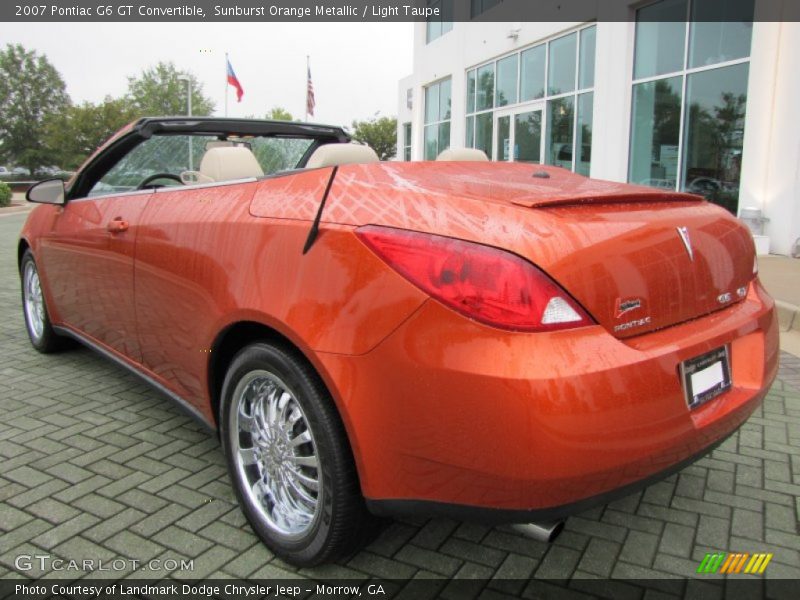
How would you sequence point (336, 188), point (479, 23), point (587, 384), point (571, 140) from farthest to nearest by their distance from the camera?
point (479, 23) → point (571, 140) → point (336, 188) → point (587, 384)

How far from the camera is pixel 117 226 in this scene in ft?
10.2

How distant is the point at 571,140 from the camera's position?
45.2ft

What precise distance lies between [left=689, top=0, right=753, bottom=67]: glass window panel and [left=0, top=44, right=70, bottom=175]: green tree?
65110mm

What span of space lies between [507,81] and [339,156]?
15112 millimetres

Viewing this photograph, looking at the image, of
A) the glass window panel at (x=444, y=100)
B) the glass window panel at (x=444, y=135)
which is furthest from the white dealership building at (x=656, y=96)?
the glass window panel at (x=444, y=135)

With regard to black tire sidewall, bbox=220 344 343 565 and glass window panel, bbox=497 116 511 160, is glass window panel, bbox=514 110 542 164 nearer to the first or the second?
glass window panel, bbox=497 116 511 160

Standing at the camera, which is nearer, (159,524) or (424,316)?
(424,316)

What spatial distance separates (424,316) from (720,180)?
9.55 metres

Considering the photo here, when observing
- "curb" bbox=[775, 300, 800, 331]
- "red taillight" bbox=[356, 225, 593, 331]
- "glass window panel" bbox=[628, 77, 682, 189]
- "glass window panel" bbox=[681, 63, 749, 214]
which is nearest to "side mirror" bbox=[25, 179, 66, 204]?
"red taillight" bbox=[356, 225, 593, 331]

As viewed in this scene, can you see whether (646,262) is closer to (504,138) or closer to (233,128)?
(233,128)

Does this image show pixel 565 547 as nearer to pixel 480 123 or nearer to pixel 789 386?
pixel 789 386

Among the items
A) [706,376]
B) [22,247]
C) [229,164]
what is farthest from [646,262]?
[22,247]

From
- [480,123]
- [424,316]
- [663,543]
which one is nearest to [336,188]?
[424,316]

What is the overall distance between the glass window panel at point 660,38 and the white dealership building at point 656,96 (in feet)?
0.08
